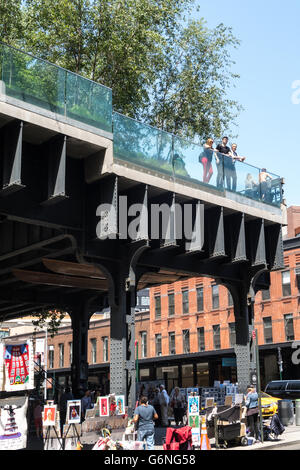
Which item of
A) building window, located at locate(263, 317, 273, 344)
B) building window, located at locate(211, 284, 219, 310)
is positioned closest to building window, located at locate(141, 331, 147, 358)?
building window, located at locate(211, 284, 219, 310)

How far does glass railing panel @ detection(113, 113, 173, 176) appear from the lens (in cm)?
1748

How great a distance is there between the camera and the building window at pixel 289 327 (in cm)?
4828

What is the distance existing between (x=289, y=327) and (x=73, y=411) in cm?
3696

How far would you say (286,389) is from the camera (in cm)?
3288

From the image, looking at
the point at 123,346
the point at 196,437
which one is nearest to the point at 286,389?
the point at 196,437

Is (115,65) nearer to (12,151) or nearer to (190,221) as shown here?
(190,221)

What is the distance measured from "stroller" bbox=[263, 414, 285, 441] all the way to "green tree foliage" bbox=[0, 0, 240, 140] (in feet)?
62.8

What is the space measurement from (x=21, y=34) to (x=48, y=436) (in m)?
22.9

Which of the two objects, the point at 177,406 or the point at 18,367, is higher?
the point at 18,367

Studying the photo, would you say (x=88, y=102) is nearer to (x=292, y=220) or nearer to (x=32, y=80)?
(x=32, y=80)

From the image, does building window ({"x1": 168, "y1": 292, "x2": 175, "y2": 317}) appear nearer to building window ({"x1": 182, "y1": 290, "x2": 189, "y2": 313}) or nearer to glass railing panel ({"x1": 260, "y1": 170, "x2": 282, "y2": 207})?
building window ({"x1": 182, "y1": 290, "x2": 189, "y2": 313})
